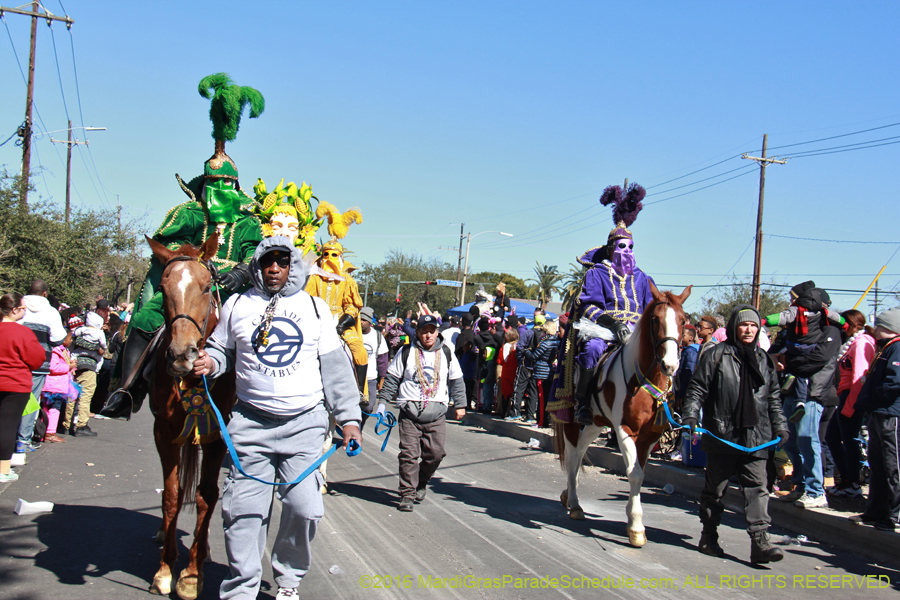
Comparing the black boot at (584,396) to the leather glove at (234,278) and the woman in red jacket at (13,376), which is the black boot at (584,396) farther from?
the woman in red jacket at (13,376)

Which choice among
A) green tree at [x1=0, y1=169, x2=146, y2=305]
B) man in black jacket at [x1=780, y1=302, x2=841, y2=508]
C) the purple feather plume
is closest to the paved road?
man in black jacket at [x1=780, y1=302, x2=841, y2=508]

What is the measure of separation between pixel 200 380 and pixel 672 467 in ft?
23.4

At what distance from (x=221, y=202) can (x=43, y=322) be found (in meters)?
4.17

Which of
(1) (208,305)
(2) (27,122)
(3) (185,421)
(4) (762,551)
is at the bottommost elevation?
(4) (762,551)

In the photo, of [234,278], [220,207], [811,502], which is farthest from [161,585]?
[811,502]

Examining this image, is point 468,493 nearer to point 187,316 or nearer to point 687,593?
point 687,593

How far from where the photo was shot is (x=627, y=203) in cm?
825

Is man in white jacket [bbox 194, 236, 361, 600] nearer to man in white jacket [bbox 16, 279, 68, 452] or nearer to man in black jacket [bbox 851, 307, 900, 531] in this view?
man in black jacket [bbox 851, 307, 900, 531]

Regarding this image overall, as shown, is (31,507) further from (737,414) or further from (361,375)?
(737,414)

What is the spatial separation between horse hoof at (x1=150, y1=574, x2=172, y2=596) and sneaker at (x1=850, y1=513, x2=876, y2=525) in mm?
6038

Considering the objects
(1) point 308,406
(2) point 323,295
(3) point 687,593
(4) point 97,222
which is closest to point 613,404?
(3) point 687,593

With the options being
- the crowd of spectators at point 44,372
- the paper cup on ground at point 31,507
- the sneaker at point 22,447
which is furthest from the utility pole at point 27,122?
the paper cup on ground at point 31,507

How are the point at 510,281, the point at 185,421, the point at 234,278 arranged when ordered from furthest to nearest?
the point at 510,281 < the point at 234,278 < the point at 185,421

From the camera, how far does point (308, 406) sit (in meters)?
4.29
